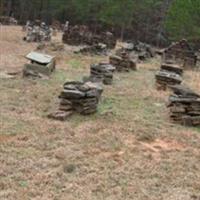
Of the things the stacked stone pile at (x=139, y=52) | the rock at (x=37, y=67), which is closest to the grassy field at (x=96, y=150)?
the rock at (x=37, y=67)

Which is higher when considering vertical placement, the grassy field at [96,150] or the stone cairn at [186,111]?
the stone cairn at [186,111]

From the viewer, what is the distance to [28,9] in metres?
63.2

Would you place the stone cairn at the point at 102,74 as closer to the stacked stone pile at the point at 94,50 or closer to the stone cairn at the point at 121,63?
the stone cairn at the point at 121,63

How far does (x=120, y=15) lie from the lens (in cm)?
4903

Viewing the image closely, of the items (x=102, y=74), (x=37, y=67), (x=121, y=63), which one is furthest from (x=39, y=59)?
(x=121, y=63)

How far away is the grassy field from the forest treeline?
72.9ft

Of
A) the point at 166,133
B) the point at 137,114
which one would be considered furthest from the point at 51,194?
the point at 137,114

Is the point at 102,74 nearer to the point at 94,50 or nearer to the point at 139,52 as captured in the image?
the point at 94,50

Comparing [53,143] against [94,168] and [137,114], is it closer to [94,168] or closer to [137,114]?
[94,168]

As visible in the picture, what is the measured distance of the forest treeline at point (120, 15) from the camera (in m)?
39.2

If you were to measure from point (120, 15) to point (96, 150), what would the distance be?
39.0 meters

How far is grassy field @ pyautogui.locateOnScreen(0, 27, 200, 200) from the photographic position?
922cm

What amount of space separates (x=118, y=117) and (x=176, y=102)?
1.88m

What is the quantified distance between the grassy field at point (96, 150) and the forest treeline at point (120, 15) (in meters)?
22.2
